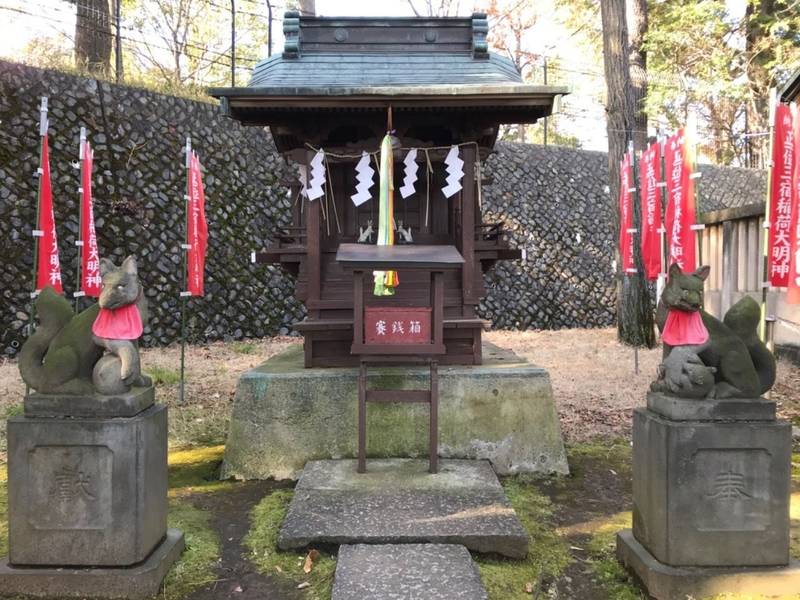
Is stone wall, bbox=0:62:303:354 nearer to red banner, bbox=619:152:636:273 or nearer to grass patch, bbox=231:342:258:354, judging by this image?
grass patch, bbox=231:342:258:354

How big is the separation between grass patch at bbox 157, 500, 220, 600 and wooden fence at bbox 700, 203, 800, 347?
932cm

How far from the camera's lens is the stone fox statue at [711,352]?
3375 mm

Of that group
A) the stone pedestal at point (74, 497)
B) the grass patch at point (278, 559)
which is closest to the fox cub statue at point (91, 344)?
the stone pedestal at point (74, 497)

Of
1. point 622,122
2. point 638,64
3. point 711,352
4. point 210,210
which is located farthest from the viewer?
point 210,210

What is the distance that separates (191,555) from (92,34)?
14.5m

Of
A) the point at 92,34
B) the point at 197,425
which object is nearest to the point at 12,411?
the point at 197,425

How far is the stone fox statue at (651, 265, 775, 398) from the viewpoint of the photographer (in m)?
3.38

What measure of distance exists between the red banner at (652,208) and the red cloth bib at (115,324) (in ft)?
26.1

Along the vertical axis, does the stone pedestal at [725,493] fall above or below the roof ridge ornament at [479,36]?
below

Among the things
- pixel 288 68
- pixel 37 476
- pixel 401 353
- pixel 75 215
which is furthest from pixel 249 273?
pixel 37 476

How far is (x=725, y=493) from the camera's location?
3.29 m

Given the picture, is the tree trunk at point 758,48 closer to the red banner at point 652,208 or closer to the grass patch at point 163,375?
the red banner at point 652,208

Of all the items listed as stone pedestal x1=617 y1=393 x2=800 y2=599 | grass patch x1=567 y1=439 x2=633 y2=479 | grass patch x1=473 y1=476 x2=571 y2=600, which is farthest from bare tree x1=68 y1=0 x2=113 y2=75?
stone pedestal x1=617 y1=393 x2=800 y2=599

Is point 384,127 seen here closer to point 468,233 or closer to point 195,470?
point 468,233
